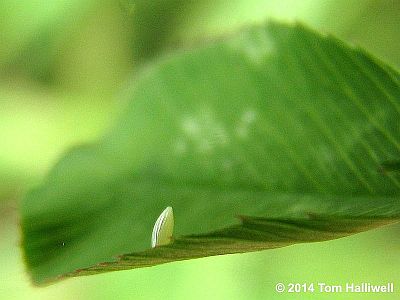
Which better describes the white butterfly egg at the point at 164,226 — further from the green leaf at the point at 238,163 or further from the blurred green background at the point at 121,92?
the blurred green background at the point at 121,92

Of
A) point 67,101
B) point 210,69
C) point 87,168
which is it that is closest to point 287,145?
point 210,69

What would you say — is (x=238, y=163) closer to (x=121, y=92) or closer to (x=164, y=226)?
(x=164, y=226)

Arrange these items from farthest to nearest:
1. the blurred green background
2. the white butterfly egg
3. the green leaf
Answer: the blurred green background
the white butterfly egg
the green leaf

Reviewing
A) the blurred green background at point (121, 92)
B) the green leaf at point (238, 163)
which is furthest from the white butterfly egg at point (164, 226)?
the blurred green background at point (121, 92)

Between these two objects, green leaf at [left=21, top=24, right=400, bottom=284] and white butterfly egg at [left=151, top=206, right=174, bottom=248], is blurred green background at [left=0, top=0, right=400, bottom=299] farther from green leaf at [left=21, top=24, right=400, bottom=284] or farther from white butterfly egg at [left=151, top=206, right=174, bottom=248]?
white butterfly egg at [left=151, top=206, right=174, bottom=248]

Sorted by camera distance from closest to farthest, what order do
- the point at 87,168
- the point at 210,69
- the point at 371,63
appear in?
the point at 371,63
the point at 210,69
the point at 87,168

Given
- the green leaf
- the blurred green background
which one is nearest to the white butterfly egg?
the green leaf

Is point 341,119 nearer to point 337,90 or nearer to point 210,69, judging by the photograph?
A: point 337,90

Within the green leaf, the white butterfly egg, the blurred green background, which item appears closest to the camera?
the green leaf
